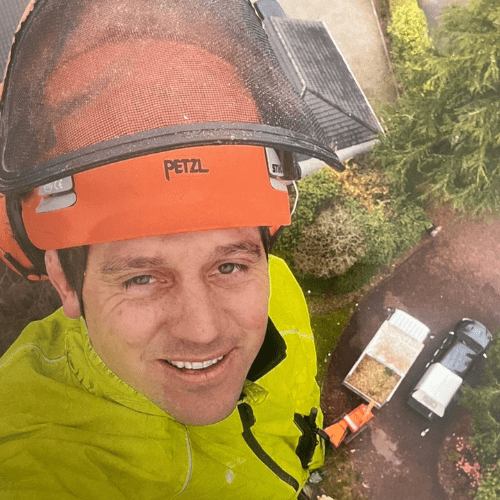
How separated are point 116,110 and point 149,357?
956mm

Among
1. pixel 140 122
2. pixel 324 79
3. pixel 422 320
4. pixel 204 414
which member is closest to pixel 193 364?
pixel 204 414

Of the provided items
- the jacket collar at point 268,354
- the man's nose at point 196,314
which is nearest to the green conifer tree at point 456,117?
the jacket collar at point 268,354

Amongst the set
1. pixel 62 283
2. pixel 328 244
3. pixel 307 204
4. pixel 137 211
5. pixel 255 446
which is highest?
pixel 137 211

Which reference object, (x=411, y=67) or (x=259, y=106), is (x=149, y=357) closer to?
(x=259, y=106)

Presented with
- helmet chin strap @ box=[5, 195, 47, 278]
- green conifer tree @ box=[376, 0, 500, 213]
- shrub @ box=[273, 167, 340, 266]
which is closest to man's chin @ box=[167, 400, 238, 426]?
helmet chin strap @ box=[5, 195, 47, 278]

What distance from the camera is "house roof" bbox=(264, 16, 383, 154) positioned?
5.87 m

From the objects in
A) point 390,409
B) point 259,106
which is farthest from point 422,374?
point 259,106

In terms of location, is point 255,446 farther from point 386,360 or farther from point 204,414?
point 386,360

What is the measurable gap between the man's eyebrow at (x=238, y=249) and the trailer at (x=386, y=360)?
610 cm

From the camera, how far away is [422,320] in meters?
7.86

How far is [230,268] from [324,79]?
5612 mm

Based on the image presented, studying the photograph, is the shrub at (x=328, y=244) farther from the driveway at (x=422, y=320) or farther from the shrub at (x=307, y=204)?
the driveway at (x=422, y=320)

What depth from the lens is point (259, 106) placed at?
1449 mm

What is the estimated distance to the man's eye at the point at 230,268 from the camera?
168 centimetres
